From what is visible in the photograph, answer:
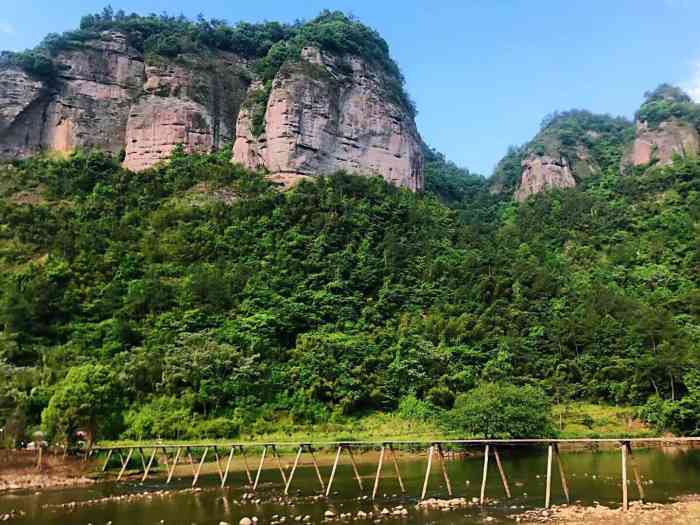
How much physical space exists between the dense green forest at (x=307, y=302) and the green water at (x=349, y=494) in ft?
22.3

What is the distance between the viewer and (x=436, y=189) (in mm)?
95438

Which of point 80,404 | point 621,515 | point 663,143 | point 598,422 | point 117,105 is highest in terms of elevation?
point 663,143

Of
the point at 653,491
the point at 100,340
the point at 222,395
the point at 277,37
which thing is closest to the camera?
the point at 653,491

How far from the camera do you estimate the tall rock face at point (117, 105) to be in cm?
7688

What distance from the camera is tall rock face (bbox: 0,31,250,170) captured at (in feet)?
252

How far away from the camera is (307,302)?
178 ft

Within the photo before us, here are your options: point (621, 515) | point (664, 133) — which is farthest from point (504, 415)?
point (664, 133)

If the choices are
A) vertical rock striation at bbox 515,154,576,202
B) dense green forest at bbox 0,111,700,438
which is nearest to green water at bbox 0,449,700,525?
dense green forest at bbox 0,111,700,438

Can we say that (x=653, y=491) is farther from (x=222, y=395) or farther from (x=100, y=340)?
(x=100, y=340)

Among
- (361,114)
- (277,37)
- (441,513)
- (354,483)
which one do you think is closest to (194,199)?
(361,114)

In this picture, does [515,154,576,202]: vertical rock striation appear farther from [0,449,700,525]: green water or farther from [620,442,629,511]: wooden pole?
[620,442,629,511]: wooden pole

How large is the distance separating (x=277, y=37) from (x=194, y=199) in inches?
1480

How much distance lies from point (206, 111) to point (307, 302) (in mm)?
38810

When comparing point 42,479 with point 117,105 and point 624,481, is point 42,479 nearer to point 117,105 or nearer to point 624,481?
point 624,481
